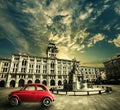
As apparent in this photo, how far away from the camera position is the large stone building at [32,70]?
4622 cm

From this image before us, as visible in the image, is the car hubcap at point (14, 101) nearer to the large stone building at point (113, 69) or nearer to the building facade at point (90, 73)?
the large stone building at point (113, 69)

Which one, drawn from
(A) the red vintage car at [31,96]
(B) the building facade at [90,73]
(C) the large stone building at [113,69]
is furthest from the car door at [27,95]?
(B) the building facade at [90,73]

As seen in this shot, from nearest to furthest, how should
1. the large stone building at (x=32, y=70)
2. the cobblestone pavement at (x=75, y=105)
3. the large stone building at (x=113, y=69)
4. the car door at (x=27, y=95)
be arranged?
the cobblestone pavement at (x=75, y=105) → the car door at (x=27, y=95) → the large stone building at (x=32, y=70) → the large stone building at (x=113, y=69)

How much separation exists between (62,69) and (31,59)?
781 inches

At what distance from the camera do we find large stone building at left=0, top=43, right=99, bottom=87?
152 ft

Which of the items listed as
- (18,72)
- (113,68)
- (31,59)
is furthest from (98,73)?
(18,72)

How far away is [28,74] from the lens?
1916 inches

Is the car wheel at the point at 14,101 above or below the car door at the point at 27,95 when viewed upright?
below

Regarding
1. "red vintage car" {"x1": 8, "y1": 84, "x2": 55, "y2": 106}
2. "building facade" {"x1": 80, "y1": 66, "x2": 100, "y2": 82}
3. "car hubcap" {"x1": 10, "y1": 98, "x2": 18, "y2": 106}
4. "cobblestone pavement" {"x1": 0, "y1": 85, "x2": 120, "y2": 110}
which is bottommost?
"cobblestone pavement" {"x1": 0, "y1": 85, "x2": 120, "y2": 110}

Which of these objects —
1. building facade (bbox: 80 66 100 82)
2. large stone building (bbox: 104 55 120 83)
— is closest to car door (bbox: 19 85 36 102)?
large stone building (bbox: 104 55 120 83)

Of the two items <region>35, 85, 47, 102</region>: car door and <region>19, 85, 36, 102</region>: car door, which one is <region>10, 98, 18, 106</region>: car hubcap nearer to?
<region>19, 85, 36, 102</region>: car door

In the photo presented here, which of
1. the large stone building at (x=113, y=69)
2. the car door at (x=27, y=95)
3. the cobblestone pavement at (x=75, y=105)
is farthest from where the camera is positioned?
the large stone building at (x=113, y=69)

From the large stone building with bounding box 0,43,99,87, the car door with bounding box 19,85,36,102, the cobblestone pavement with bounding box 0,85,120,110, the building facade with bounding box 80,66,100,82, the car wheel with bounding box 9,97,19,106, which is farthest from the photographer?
the building facade with bounding box 80,66,100,82

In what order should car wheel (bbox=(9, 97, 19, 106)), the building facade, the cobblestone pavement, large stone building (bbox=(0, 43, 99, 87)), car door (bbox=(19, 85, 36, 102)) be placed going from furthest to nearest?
the building facade < large stone building (bbox=(0, 43, 99, 87)) < car wheel (bbox=(9, 97, 19, 106)) < car door (bbox=(19, 85, 36, 102)) < the cobblestone pavement
